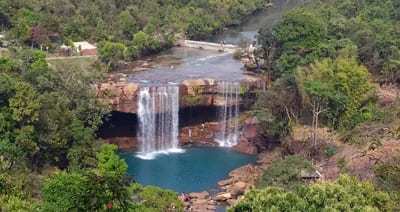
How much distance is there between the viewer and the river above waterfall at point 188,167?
25375 mm

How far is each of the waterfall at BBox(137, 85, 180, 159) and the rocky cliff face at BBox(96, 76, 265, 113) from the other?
399 mm

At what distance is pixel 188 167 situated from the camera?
27125 mm

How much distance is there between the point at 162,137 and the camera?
30828 mm

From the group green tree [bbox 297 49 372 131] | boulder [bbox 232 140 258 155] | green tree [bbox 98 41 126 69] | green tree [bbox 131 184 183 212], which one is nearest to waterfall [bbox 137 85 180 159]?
boulder [bbox 232 140 258 155]

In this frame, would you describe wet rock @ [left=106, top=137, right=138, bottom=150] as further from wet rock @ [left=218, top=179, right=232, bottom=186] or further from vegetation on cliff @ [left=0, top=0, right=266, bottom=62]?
vegetation on cliff @ [left=0, top=0, right=266, bottom=62]

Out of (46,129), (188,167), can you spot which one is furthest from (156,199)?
(188,167)

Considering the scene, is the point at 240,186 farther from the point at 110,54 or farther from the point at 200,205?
the point at 110,54

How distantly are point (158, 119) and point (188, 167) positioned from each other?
476 cm

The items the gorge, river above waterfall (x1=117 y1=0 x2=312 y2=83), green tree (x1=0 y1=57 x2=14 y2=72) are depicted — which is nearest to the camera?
green tree (x1=0 y1=57 x2=14 y2=72)

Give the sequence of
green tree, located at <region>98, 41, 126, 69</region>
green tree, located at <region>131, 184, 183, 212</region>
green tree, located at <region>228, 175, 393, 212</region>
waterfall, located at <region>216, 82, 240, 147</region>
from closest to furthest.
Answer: green tree, located at <region>228, 175, 393, 212</region>
green tree, located at <region>131, 184, 183, 212</region>
waterfall, located at <region>216, 82, 240, 147</region>
green tree, located at <region>98, 41, 126, 69</region>

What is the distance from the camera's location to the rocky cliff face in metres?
29.5

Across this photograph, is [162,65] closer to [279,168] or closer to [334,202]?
[279,168]

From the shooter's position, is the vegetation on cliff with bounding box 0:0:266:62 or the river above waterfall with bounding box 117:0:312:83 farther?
the vegetation on cliff with bounding box 0:0:266:62

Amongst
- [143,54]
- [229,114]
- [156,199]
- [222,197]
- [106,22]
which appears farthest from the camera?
[106,22]
